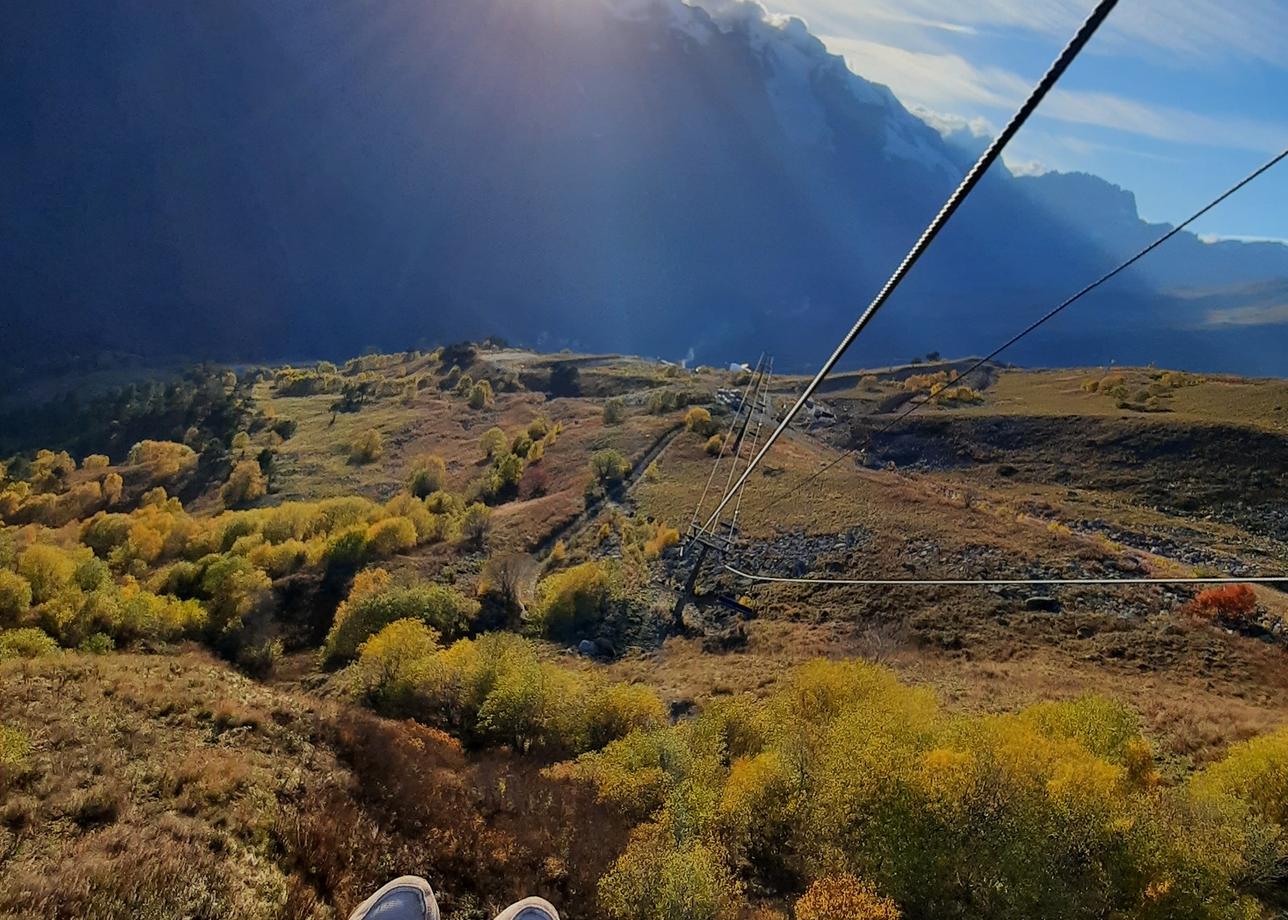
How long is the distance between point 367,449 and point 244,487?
72.8 ft

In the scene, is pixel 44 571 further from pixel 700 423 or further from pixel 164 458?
pixel 700 423

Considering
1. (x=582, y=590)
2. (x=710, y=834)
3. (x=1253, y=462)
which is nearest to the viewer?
(x=710, y=834)

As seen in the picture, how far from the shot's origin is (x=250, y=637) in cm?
6228

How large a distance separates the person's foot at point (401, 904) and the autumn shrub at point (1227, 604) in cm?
5701

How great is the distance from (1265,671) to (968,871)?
33.8 meters

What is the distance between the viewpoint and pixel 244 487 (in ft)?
378

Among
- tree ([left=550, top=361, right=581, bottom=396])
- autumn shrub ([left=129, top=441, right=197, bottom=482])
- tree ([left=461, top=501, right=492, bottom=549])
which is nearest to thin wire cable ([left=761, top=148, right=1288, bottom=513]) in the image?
tree ([left=461, top=501, right=492, bottom=549])

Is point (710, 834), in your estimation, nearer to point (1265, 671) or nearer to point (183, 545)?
point (1265, 671)

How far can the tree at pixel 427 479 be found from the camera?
346 feet

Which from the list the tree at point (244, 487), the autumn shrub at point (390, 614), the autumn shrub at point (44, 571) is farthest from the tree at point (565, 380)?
the autumn shrub at point (44, 571)

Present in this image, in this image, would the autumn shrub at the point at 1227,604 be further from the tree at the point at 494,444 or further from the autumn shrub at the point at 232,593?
the tree at the point at 494,444

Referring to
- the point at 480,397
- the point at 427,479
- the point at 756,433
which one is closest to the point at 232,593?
the point at 427,479

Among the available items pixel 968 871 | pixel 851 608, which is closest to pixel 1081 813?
pixel 968 871

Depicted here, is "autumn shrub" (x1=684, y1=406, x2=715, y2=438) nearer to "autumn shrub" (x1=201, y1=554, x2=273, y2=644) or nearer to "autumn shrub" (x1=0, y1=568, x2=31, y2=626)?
"autumn shrub" (x1=201, y1=554, x2=273, y2=644)
